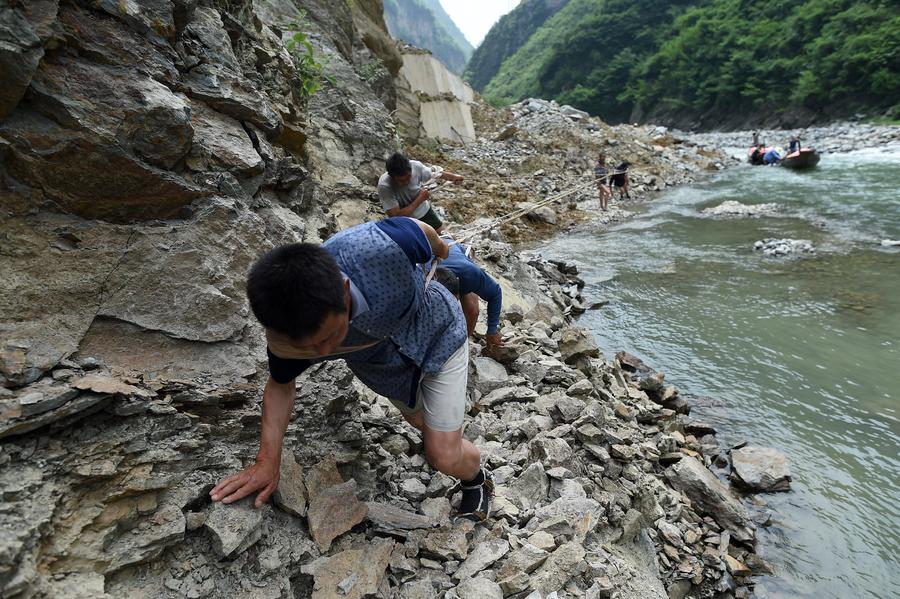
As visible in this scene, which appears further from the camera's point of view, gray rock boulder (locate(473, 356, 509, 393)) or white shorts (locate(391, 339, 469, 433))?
gray rock boulder (locate(473, 356, 509, 393))

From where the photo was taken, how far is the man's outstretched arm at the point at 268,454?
1941 mm

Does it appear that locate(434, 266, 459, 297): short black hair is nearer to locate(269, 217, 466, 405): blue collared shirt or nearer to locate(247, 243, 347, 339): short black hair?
locate(269, 217, 466, 405): blue collared shirt

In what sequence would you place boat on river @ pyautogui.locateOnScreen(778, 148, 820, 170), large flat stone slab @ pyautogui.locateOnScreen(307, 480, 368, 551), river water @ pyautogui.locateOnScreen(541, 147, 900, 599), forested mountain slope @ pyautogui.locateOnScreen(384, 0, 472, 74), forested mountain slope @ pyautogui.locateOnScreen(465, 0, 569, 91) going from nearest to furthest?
large flat stone slab @ pyautogui.locateOnScreen(307, 480, 368, 551) < river water @ pyautogui.locateOnScreen(541, 147, 900, 599) < boat on river @ pyautogui.locateOnScreen(778, 148, 820, 170) < forested mountain slope @ pyautogui.locateOnScreen(465, 0, 569, 91) < forested mountain slope @ pyautogui.locateOnScreen(384, 0, 472, 74)

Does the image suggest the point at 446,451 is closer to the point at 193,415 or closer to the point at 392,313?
the point at 392,313

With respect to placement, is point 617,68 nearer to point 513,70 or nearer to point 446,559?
point 513,70

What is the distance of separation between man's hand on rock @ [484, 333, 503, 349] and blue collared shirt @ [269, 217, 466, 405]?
5.61 ft

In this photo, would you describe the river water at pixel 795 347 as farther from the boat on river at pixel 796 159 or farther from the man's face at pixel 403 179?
the boat on river at pixel 796 159

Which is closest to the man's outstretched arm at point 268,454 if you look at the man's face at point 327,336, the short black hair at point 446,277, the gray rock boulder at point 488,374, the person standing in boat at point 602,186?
the man's face at point 327,336

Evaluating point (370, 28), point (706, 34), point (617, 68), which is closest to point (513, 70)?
point (617, 68)

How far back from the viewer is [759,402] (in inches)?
196

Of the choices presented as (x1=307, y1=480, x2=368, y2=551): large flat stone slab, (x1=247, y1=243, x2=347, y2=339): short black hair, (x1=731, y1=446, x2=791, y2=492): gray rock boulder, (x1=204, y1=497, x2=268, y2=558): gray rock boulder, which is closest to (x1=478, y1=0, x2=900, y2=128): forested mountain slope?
(x1=731, y1=446, x2=791, y2=492): gray rock boulder

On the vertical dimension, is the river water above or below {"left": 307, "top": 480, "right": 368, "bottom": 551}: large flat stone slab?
below

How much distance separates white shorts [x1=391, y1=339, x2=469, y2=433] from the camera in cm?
224

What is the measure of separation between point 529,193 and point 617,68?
5839 cm
